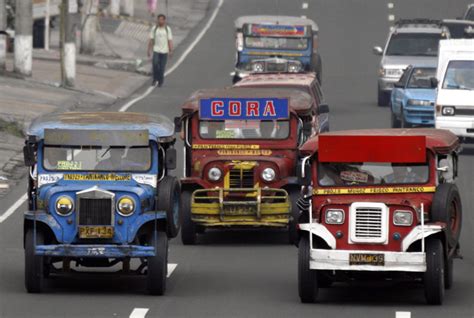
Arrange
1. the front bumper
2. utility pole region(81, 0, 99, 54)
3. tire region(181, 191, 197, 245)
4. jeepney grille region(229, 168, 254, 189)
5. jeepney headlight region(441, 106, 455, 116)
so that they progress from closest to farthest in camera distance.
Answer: the front bumper < tire region(181, 191, 197, 245) < jeepney grille region(229, 168, 254, 189) < jeepney headlight region(441, 106, 455, 116) < utility pole region(81, 0, 99, 54)

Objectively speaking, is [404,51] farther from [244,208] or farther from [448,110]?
[244,208]

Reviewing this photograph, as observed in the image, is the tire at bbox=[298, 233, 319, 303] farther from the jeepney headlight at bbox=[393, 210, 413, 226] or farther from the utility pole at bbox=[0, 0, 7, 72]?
the utility pole at bbox=[0, 0, 7, 72]

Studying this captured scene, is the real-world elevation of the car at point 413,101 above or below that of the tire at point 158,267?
below

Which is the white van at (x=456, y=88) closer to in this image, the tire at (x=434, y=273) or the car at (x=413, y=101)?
the car at (x=413, y=101)

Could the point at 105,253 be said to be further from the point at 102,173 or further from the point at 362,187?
the point at 362,187

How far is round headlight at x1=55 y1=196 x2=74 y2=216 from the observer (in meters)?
18.9

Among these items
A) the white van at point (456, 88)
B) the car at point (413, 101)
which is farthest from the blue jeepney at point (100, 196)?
the car at point (413, 101)

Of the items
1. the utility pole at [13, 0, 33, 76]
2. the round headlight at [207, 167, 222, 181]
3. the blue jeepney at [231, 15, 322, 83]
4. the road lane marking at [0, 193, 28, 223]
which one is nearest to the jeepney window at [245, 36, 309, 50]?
the blue jeepney at [231, 15, 322, 83]

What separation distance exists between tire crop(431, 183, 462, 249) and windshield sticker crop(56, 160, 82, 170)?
4053 millimetres

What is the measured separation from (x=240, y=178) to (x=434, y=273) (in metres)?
6.05

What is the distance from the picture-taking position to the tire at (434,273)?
59.3 feet

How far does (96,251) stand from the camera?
61.4 ft

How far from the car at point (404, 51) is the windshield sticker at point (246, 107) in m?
19.1

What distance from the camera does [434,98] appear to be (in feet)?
121
